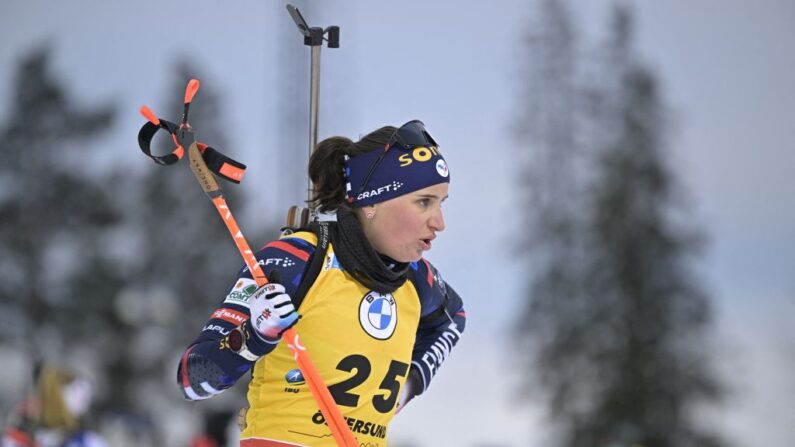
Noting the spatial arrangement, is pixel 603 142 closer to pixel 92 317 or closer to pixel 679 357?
pixel 679 357

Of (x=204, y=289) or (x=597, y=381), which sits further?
(x=204, y=289)

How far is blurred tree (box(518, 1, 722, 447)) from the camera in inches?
795

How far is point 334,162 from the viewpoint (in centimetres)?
423

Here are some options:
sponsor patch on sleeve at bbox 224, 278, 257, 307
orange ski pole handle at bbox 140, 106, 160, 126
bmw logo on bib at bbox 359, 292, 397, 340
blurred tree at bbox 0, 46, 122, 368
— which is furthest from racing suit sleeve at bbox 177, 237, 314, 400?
blurred tree at bbox 0, 46, 122, 368

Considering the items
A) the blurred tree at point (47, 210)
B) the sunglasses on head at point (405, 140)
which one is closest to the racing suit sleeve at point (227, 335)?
the sunglasses on head at point (405, 140)

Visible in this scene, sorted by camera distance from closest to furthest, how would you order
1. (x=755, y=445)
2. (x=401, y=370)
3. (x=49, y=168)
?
(x=401, y=370), (x=755, y=445), (x=49, y=168)

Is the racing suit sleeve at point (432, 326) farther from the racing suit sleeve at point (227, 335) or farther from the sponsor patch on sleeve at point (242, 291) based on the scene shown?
the sponsor patch on sleeve at point (242, 291)

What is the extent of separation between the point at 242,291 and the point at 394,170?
0.66 m

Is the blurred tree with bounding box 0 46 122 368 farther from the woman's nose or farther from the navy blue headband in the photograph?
the woman's nose

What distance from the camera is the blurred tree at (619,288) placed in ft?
66.3

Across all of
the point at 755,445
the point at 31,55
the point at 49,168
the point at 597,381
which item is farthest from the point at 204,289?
the point at 755,445

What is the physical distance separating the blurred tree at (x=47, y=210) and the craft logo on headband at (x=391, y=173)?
18.9 metres

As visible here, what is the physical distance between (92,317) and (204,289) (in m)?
2.12

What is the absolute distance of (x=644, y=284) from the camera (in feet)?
68.5
